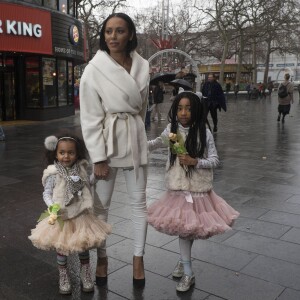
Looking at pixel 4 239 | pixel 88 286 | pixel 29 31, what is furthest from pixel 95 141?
pixel 29 31

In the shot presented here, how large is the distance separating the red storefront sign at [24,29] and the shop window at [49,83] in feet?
2.58

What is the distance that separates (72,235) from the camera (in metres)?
2.95

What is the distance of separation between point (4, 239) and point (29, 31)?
1307 cm

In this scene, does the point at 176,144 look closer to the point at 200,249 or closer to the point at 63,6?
the point at 200,249

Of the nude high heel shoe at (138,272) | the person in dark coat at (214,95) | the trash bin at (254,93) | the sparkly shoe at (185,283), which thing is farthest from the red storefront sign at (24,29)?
the trash bin at (254,93)

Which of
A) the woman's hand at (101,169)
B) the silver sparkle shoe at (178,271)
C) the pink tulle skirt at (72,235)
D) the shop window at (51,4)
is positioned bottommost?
the silver sparkle shoe at (178,271)

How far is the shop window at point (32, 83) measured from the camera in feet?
55.7

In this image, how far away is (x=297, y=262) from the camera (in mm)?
3566

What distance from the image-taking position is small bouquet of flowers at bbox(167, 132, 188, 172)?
3117 millimetres

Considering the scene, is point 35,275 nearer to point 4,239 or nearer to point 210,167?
point 4,239

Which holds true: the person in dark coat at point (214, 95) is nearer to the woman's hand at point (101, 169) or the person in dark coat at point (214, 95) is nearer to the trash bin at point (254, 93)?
the woman's hand at point (101, 169)

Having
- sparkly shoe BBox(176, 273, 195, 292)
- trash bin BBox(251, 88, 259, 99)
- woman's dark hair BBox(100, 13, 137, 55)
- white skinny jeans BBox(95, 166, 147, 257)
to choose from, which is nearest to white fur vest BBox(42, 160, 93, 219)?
white skinny jeans BBox(95, 166, 147, 257)

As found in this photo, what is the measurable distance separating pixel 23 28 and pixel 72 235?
1415 cm

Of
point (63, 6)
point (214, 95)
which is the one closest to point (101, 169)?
point (214, 95)
